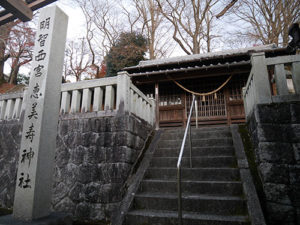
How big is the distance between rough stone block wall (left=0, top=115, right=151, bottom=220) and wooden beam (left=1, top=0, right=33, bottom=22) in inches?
95.9

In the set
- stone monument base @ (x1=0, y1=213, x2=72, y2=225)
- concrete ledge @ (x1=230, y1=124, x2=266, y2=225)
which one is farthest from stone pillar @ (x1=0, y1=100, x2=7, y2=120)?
concrete ledge @ (x1=230, y1=124, x2=266, y2=225)

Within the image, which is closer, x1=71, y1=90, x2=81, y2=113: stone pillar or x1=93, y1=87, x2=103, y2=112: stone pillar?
x1=93, y1=87, x2=103, y2=112: stone pillar

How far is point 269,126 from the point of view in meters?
3.65

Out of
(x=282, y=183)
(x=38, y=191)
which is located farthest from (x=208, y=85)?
(x=38, y=191)

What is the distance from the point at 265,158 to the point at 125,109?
3.01 m

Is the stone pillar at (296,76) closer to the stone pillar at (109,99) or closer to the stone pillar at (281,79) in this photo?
the stone pillar at (281,79)

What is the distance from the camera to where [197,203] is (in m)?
3.29

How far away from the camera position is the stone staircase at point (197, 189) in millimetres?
3092

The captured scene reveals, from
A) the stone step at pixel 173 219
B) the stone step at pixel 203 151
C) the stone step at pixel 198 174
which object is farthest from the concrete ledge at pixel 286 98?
the stone step at pixel 173 219

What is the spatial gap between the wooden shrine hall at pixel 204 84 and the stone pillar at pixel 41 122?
558 centimetres

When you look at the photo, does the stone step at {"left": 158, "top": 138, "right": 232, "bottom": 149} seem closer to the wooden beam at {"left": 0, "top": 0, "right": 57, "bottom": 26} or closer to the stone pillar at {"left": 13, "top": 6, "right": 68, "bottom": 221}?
the stone pillar at {"left": 13, "top": 6, "right": 68, "bottom": 221}

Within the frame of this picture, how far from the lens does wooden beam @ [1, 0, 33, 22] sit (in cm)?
361

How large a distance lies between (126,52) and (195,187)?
13581mm

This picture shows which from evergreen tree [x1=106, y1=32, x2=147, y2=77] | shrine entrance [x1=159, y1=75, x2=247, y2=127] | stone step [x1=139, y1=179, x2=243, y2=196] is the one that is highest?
evergreen tree [x1=106, y1=32, x2=147, y2=77]
